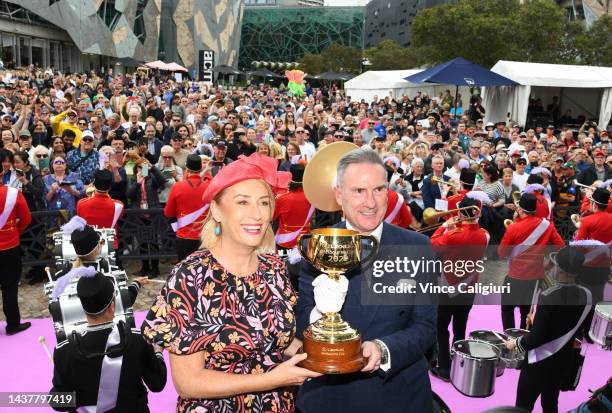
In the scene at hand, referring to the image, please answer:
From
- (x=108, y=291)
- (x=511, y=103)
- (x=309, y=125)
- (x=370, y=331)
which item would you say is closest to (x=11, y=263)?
(x=108, y=291)

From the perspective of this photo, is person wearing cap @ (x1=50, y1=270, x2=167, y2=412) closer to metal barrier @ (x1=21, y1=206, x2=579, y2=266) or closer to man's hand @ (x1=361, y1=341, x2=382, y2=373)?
man's hand @ (x1=361, y1=341, x2=382, y2=373)

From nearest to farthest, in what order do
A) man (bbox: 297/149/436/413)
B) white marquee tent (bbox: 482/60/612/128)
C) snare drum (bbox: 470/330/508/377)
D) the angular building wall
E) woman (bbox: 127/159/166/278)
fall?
man (bbox: 297/149/436/413) → snare drum (bbox: 470/330/508/377) → woman (bbox: 127/159/166/278) → white marquee tent (bbox: 482/60/612/128) → the angular building wall

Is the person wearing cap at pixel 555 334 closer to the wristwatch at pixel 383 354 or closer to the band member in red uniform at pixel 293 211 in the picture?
the wristwatch at pixel 383 354

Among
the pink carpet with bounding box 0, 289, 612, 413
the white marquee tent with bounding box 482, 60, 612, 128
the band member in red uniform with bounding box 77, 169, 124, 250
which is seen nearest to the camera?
the pink carpet with bounding box 0, 289, 612, 413

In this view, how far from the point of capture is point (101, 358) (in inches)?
121

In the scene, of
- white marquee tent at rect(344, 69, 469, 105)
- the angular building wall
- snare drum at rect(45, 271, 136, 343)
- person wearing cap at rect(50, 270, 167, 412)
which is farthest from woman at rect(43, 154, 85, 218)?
the angular building wall

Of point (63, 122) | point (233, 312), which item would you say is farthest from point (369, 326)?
point (63, 122)

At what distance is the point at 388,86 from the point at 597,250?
21892 millimetres

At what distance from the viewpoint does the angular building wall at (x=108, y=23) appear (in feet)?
150

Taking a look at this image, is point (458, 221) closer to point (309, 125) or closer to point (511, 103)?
point (309, 125)

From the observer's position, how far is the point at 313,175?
3.00 metres

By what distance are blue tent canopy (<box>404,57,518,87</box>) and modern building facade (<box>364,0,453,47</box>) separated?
73376 mm

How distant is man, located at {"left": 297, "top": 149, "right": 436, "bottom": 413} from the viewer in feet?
7.85

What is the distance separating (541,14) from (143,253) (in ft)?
85.7
